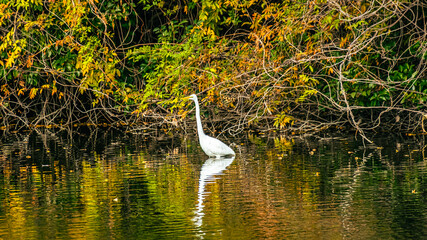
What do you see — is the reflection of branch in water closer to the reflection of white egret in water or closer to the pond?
the pond

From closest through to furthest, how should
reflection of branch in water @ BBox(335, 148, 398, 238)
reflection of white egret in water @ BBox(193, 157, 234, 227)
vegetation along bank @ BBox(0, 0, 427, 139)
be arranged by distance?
reflection of branch in water @ BBox(335, 148, 398, 238)
reflection of white egret in water @ BBox(193, 157, 234, 227)
vegetation along bank @ BBox(0, 0, 427, 139)

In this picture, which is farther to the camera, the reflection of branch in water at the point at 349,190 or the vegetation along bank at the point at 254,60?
the vegetation along bank at the point at 254,60

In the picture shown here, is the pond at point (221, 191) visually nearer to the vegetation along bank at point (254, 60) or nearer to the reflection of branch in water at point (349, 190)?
the reflection of branch in water at point (349, 190)

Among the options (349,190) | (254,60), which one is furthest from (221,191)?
(254,60)

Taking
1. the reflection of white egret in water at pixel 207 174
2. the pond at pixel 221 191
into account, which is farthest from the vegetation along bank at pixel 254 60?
the reflection of white egret in water at pixel 207 174

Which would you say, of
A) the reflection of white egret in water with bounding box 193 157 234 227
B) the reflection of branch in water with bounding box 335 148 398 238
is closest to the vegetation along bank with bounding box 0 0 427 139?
the reflection of white egret in water with bounding box 193 157 234 227

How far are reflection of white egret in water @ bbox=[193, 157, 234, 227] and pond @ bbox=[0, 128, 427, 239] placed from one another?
15 millimetres

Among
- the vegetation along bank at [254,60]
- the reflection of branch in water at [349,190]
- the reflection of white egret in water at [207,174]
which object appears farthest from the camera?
the vegetation along bank at [254,60]

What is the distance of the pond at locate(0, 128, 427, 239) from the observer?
697 centimetres

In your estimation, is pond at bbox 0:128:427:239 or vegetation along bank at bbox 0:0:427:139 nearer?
pond at bbox 0:128:427:239

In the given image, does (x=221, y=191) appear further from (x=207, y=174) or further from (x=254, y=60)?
(x=254, y=60)

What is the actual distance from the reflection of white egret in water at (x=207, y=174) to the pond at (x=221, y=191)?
0.05 feet

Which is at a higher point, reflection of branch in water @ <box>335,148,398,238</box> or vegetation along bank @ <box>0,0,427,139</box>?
vegetation along bank @ <box>0,0,427,139</box>

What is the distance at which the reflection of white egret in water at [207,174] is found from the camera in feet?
25.0
